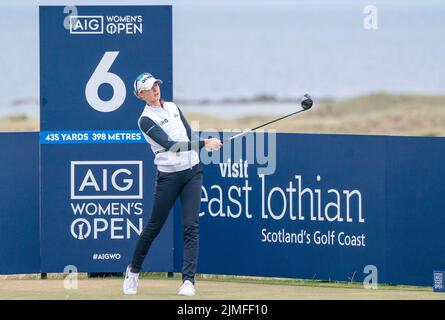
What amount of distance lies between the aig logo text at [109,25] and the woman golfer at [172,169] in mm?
1725

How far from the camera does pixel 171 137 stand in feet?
36.9

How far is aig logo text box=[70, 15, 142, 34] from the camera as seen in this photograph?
12852 mm

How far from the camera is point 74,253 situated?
1298 cm

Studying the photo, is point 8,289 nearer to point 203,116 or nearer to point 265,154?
point 265,154

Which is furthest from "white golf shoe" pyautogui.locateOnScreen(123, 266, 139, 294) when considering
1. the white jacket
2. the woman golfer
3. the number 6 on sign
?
the number 6 on sign

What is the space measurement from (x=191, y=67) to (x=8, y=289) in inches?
1415

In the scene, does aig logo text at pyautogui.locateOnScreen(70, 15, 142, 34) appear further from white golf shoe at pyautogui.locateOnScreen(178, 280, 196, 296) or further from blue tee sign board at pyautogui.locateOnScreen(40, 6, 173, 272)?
white golf shoe at pyautogui.locateOnScreen(178, 280, 196, 296)

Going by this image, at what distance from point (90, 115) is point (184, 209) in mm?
2108

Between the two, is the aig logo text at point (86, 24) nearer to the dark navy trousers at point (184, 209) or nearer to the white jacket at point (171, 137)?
the white jacket at point (171, 137)

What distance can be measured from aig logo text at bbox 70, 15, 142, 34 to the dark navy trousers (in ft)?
6.97

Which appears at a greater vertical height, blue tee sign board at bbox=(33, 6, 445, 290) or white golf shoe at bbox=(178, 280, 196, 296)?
blue tee sign board at bbox=(33, 6, 445, 290)

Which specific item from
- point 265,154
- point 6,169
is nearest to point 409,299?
point 265,154

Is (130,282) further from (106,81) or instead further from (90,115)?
(106,81)

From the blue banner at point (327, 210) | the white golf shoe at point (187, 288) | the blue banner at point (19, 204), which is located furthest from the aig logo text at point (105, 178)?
the white golf shoe at point (187, 288)
